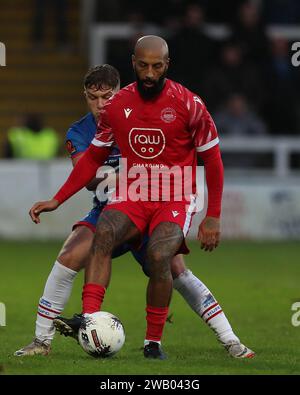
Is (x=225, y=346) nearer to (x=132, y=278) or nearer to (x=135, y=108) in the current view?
(x=135, y=108)

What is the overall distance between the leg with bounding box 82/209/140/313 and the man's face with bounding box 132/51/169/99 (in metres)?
0.86

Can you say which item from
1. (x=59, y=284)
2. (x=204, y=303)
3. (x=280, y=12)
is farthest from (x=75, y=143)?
(x=280, y=12)

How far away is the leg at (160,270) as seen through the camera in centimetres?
782

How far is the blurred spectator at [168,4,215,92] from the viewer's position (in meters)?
19.2

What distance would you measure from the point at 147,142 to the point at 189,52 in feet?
37.8

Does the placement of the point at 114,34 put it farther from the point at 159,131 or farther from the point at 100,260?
the point at 100,260

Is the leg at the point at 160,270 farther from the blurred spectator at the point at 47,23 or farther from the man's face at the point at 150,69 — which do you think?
the blurred spectator at the point at 47,23

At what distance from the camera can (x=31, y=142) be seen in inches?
771

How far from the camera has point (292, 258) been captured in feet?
52.3

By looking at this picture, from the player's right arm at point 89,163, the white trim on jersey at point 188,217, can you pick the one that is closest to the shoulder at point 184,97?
the player's right arm at point 89,163

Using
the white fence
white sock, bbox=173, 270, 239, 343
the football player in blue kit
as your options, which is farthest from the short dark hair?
the white fence

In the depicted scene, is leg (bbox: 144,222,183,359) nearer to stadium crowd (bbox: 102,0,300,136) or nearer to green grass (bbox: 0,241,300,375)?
green grass (bbox: 0,241,300,375)

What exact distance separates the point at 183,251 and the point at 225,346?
→ 0.76m
